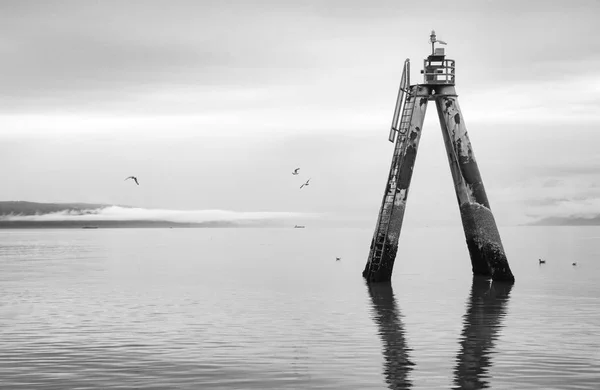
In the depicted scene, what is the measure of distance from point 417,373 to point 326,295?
711 inches

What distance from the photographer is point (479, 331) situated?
24.0 m

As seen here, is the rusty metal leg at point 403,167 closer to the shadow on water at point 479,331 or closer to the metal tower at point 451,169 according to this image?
the metal tower at point 451,169

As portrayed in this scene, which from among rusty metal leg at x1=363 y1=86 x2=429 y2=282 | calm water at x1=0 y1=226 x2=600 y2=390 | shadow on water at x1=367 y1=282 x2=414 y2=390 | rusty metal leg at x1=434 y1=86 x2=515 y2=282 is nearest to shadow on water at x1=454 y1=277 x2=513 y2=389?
calm water at x1=0 y1=226 x2=600 y2=390

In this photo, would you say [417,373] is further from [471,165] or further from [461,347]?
[471,165]

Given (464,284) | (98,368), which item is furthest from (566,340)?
(464,284)

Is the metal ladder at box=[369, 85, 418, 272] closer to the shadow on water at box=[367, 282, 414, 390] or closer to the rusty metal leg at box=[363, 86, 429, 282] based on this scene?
the rusty metal leg at box=[363, 86, 429, 282]

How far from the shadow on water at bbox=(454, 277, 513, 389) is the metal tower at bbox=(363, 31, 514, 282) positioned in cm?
156

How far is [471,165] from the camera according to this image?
34.6 m

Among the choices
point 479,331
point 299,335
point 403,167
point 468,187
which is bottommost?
point 299,335

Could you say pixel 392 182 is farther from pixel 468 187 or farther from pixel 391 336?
pixel 391 336

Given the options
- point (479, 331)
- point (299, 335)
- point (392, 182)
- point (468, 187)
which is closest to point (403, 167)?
point (392, 182)

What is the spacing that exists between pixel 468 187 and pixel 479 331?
11.6m

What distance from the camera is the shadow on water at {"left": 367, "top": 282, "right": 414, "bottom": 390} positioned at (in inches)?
680

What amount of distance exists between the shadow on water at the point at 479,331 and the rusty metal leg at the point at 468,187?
1680 mm
